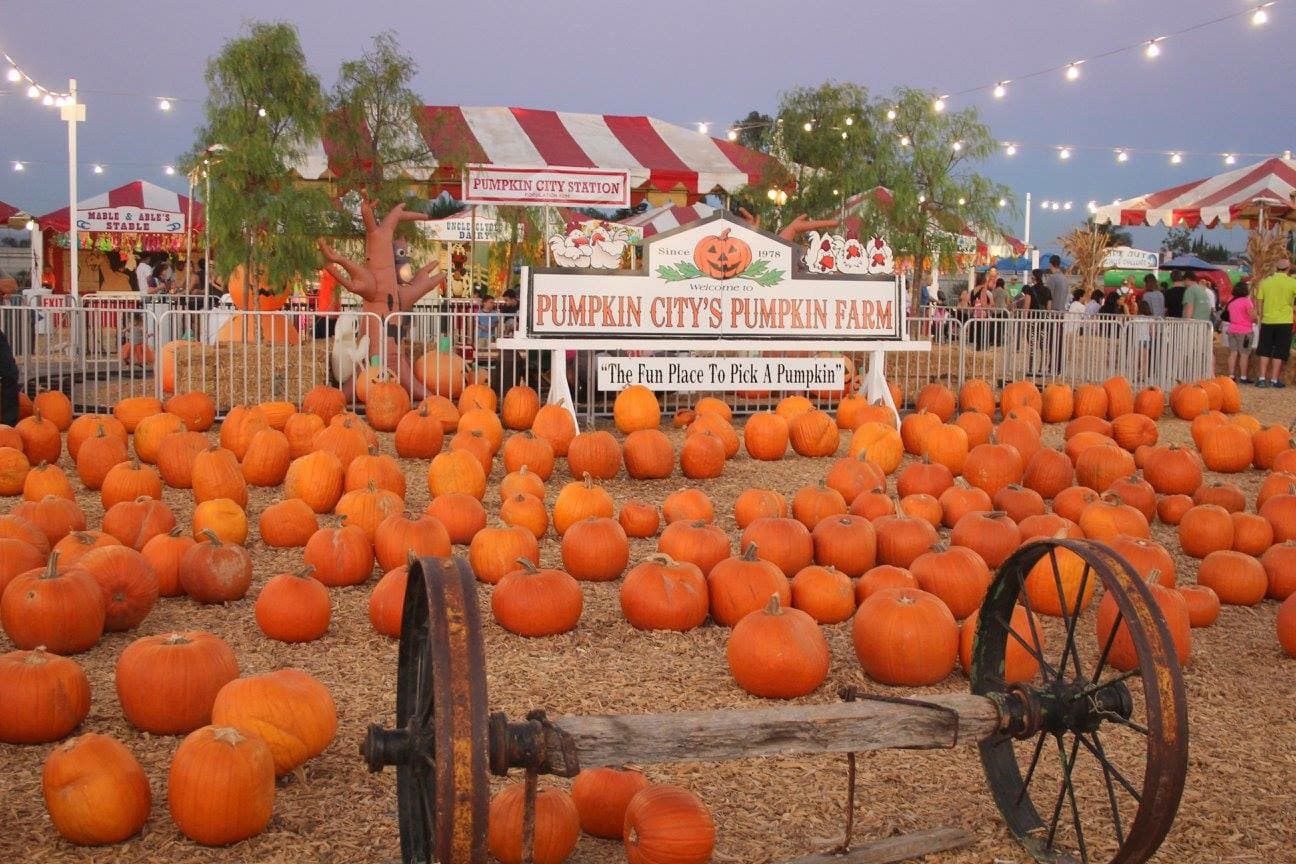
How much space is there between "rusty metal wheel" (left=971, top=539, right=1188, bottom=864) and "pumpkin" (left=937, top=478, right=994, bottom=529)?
2.55m

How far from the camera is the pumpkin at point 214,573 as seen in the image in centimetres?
553

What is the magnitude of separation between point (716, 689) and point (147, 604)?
2474 mm

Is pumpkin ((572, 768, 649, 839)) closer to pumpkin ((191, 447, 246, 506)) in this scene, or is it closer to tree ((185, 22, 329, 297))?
pumpkin ((191, 447, 246, 506))

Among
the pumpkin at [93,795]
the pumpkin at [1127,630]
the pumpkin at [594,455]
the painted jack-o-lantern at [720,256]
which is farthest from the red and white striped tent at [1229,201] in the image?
the pumpkin at [93,795]

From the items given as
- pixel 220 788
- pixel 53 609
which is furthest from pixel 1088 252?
pixel 220 788

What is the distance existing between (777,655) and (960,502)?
2.93 meters

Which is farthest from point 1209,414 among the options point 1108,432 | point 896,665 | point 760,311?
point 896,665

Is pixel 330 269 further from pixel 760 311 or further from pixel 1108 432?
pixel 1108 432

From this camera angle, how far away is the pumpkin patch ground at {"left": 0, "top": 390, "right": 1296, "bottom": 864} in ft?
11.2

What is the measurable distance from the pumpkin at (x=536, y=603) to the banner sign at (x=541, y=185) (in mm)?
9756

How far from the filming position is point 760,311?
11.0m

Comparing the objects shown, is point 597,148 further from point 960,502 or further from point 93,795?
point 93,795

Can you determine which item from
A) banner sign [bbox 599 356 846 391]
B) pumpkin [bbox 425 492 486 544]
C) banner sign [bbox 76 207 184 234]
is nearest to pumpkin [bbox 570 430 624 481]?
pumpkin [bbox 425 492 486 544]

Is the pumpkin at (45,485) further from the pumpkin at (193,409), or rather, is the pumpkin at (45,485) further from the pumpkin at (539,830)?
the pumpkin at (539,830)
